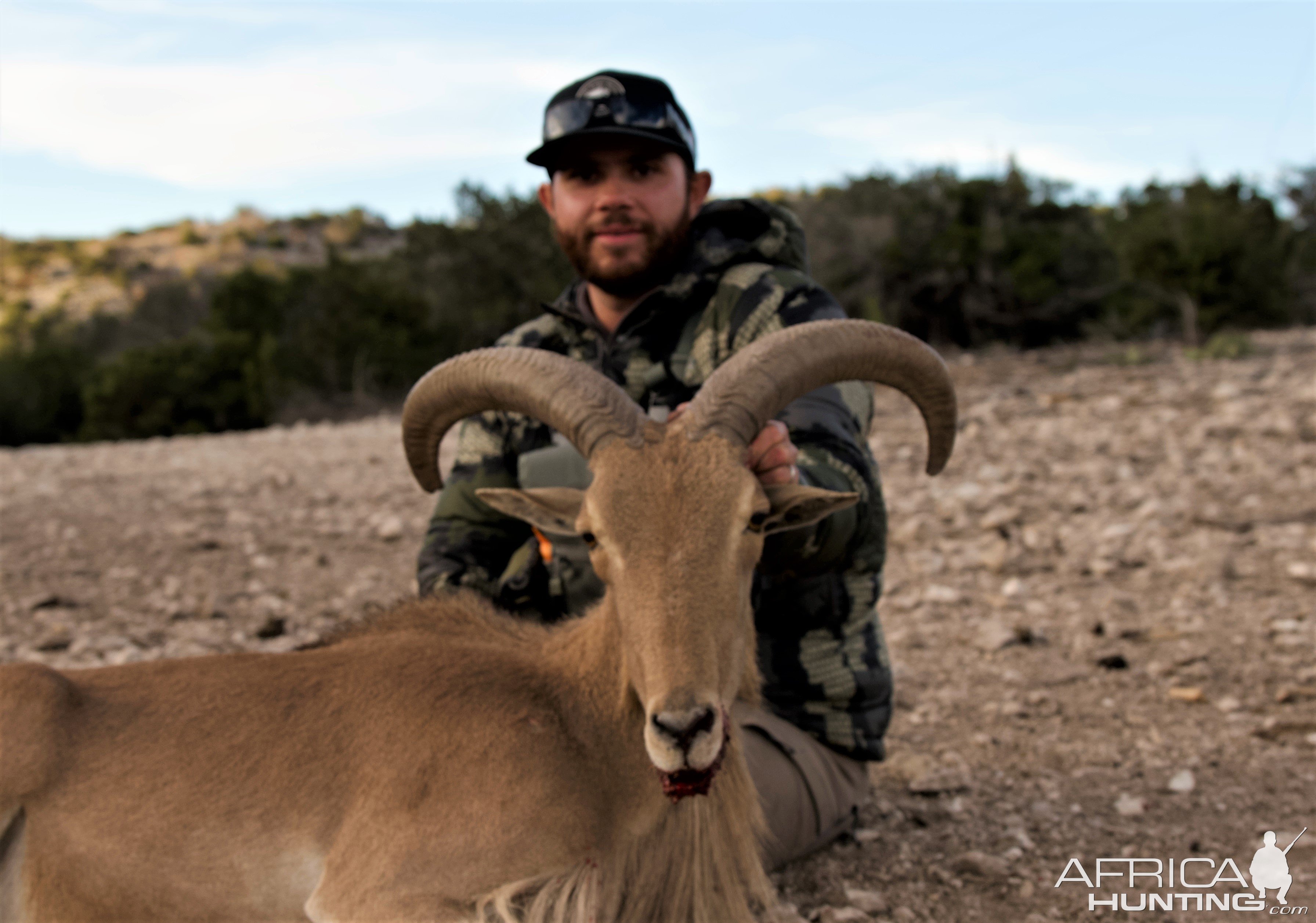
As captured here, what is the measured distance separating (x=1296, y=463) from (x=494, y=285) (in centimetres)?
2491

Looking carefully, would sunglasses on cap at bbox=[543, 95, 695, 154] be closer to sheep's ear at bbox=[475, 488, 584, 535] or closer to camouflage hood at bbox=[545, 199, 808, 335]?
camouflage hood at bbox=[545, 199, 808, 335]

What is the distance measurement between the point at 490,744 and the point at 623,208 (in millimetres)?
2561

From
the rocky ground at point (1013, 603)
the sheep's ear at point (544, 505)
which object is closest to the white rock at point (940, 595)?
the rocky ground at point (1013, 603)

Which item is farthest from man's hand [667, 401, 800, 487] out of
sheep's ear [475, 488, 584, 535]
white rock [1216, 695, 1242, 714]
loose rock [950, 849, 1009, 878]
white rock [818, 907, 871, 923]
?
white rock [1216, 695, 1242, 714]

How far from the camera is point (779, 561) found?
4008 mm

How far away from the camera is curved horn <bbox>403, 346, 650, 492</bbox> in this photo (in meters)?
3.50

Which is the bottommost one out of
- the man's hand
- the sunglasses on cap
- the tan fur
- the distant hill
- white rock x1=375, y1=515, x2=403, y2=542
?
white rock x1=375, y1=515, x2=403, y2=542

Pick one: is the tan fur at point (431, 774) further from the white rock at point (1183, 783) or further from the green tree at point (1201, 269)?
the green tree at point (1201, 269)

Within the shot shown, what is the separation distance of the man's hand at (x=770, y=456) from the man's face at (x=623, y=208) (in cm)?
166

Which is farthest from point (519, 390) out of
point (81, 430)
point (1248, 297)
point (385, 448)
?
point (81, 430)

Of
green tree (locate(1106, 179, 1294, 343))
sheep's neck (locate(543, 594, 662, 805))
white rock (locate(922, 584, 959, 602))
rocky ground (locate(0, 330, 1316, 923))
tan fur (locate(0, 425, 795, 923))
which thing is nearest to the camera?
tan fur (locate(0, 425, 795, 923))

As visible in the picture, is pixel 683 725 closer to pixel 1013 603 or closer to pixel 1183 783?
pixel 1183 783

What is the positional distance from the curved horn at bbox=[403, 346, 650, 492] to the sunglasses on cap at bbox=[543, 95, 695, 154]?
1.44 meters

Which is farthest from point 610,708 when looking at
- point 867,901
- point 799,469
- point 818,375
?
point 818,375
